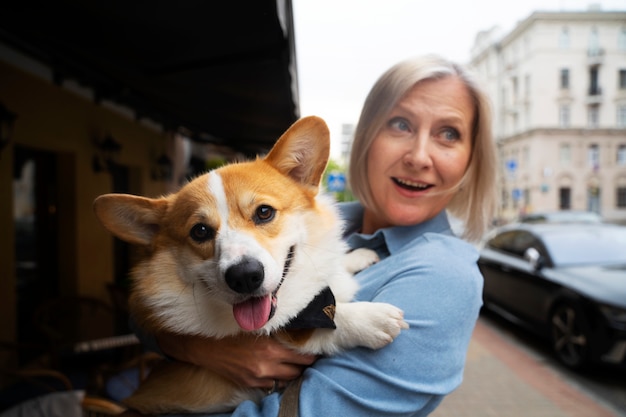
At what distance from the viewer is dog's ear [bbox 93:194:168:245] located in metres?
1.32

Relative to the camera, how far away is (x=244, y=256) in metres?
1.18

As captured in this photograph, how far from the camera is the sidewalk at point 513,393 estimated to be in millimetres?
4375

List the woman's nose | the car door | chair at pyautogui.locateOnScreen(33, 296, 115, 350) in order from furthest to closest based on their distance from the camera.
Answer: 1. the car door
2. chair at pyautogui.locateOnScreen(33, 296, 115, 350)
3. the woman's nose

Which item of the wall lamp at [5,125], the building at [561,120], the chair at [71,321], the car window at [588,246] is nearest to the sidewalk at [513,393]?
the car window at [588,246]

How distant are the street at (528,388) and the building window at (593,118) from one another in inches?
1536

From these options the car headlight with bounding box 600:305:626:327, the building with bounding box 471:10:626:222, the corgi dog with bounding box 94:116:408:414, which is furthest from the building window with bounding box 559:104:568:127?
the corgi dog with bounding box 94:116:408:414

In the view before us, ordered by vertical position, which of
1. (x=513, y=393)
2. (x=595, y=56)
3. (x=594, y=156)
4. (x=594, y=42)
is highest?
(x=594, y=42)

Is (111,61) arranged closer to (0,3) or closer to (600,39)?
(0,3)

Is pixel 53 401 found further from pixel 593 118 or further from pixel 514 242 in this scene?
pixel 593 118

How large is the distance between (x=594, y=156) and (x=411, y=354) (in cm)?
4514

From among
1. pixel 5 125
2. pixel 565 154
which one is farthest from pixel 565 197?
pixel 5 125

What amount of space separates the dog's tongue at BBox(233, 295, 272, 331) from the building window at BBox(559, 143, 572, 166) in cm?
4559

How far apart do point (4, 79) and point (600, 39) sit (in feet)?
109

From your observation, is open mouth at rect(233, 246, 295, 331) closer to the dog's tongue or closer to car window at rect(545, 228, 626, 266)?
the dog's tongue
